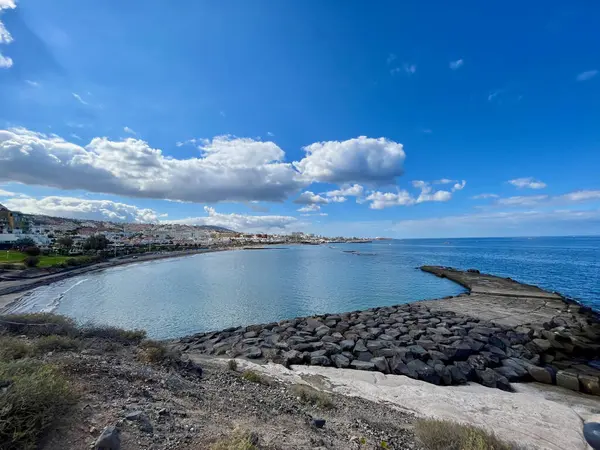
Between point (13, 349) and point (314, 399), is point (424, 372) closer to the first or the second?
point (314, 399)

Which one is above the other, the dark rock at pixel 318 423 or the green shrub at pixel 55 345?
the green shrub at pixel 55 345

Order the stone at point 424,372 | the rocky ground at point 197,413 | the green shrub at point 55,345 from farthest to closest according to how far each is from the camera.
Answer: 1. the stone at point 424,372
2. the green shrub at point 55,345
3. the rocky ground at point 197,413

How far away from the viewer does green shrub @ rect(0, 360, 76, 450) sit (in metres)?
2.89

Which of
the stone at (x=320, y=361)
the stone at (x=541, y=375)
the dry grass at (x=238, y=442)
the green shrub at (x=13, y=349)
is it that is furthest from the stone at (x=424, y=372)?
the green shrub at (x=13, y=349)

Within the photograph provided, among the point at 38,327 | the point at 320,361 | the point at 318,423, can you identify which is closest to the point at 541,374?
the point at 320,361

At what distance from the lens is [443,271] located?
132ft

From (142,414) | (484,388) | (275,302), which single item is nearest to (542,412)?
(484,388)

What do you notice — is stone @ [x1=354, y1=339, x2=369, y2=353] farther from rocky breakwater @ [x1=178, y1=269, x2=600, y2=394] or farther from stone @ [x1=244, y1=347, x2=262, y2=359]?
stone @ [x1=244, y1=347, x2=262, y2=359]

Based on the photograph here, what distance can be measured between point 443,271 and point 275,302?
28.8 meters

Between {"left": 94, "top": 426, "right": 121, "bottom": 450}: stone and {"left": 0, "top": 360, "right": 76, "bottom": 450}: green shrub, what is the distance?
600 millimetres

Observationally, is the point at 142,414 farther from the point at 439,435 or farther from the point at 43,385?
the point at 439,435

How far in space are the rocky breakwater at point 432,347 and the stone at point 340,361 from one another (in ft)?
0.11

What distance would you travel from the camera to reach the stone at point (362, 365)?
985 centimetres

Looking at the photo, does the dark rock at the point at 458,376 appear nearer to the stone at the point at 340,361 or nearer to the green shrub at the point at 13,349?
the stone at the point at 340,361
